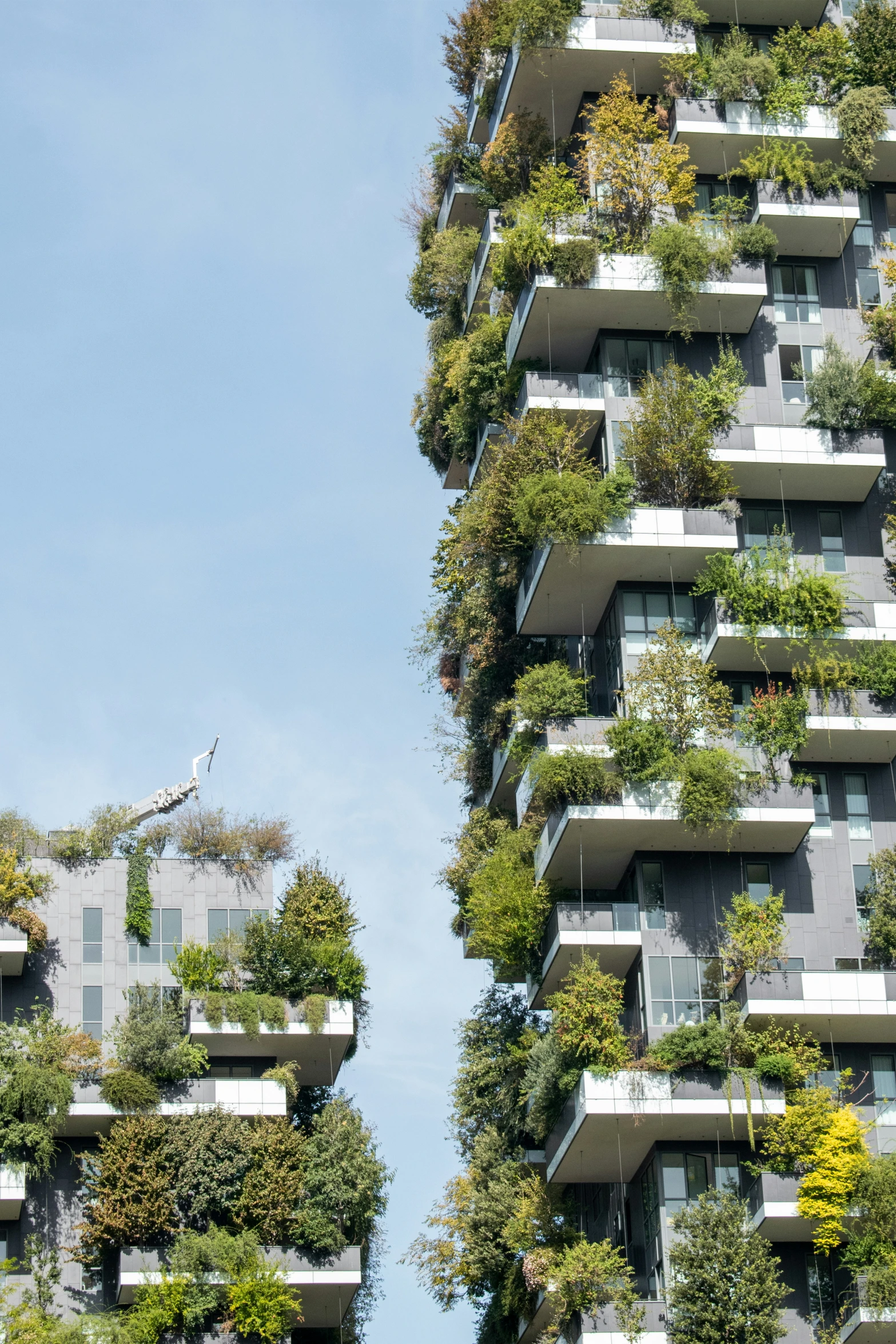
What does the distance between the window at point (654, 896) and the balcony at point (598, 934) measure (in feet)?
1.14

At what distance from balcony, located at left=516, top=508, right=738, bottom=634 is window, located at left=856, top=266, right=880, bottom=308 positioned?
9.03 metres

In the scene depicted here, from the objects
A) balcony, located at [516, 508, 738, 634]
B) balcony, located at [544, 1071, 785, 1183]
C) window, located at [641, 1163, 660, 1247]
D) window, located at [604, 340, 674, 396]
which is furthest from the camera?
window, located at [604, 340, 674, 396]

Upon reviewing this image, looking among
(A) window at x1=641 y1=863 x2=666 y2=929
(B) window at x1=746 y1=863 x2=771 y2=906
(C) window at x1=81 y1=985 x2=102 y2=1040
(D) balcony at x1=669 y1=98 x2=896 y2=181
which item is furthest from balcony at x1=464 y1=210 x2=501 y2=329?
(C) window at x1=81 y1=985 x2=102 y2=1040

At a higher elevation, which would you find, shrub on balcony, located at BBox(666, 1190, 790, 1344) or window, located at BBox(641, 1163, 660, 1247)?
window, located at BBox(641, 1163, 660, 1247)

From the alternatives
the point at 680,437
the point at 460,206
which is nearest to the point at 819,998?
the point at 680,437

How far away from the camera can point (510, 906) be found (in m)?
57.8

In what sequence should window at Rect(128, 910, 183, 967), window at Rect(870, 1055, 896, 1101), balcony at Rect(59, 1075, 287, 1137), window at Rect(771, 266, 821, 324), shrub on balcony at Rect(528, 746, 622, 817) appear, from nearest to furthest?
1. window at Rect(870, 1055, 896, 1101)
2. shrub on balcony at Rect(528, 746, 622, 817)
3. window at Rect(771, 266, 821, 324)
4. balcony at Rect(59, 1075, 287, 1137)
5. window at Rect(128, 910, 183, 967)

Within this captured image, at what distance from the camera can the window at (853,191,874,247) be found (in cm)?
6456

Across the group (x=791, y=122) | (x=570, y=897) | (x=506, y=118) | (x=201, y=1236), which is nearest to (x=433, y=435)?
(x=506, y=118)

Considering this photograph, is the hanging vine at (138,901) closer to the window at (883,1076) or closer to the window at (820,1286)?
the window at (883,1076)

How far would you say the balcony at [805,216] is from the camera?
→ 62656mm

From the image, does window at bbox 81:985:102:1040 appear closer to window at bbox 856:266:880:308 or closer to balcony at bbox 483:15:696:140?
balcony at bbox 483:15:696:140

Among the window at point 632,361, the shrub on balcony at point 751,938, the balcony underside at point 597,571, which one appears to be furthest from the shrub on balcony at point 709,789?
the window at point 632,361

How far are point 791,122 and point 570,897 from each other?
22.2 metres
